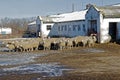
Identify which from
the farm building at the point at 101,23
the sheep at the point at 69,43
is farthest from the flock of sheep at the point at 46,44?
the farm building at the point at 101,23

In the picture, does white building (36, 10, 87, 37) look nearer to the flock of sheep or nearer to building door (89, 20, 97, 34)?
building door (89, 20, 97, 34)

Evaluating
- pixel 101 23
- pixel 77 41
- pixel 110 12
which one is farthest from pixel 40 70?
pixel 110 12

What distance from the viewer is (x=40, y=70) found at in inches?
754

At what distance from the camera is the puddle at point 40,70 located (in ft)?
59.1

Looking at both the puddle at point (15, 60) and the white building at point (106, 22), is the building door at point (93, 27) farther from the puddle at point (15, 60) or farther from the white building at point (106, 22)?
the puddle at point (15, 60)

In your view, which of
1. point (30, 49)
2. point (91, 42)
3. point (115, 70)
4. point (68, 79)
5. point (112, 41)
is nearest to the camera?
point (68, 79)

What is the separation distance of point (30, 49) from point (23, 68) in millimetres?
13182

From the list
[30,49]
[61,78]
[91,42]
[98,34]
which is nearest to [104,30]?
[98,34]

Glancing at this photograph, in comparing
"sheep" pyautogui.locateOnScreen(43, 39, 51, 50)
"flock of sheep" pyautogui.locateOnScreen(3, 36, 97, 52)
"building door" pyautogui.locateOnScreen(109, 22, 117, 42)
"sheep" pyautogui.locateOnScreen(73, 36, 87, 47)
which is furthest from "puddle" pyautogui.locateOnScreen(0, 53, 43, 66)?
"building door" pyautogui.locateOnScreen(109, 22, 117, 42)

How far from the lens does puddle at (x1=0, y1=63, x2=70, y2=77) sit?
18.0 meters

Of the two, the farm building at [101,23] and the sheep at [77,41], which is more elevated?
the farm building at [101,23]

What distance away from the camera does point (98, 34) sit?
38.8 meters

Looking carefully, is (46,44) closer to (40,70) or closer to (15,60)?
(15,60)

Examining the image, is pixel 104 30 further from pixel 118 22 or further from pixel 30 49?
pixel 30 49
